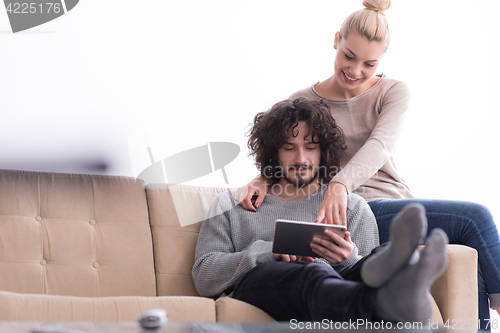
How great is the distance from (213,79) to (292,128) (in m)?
0.60

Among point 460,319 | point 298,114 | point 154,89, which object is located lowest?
point 460,319

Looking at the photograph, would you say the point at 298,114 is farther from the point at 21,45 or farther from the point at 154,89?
the point at 21,45

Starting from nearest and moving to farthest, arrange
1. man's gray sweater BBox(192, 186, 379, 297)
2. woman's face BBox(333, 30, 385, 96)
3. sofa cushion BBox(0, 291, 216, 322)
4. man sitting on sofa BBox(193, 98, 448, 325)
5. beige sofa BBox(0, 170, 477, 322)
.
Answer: man sitting on sofa BBox(193, 98, 448, 325), sofa cushion BBox(0, 291, 216, 322), beige sofa BBox(0, 170, 477, 322), man's gray sweater BBox(192, 186, 379, 297), woman's face BBox(333, 30, 385, 96)

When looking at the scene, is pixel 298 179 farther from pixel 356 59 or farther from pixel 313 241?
pixel 356 59

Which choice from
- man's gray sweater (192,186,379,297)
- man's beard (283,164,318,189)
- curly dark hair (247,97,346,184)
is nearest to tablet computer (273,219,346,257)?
man's gray sweater (192,186,379,297)

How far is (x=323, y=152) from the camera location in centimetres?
179

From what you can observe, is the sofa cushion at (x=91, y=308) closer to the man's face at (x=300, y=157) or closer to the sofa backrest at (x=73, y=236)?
the sofa backrest at (x=73, y=236)

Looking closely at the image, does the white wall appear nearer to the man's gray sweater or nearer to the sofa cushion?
the man's gray sweater

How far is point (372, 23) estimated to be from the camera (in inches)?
70.6

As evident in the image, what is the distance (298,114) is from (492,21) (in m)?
1.61

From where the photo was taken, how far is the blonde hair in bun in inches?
70.5

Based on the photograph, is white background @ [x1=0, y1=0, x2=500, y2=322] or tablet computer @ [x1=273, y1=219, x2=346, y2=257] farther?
white background @ [x1=0, y1=0, x2=500, y2=322]

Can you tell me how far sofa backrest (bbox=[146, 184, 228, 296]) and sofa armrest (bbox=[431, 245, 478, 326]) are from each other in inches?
33.6

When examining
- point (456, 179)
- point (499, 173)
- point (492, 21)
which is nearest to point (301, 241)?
point (456, 179)
